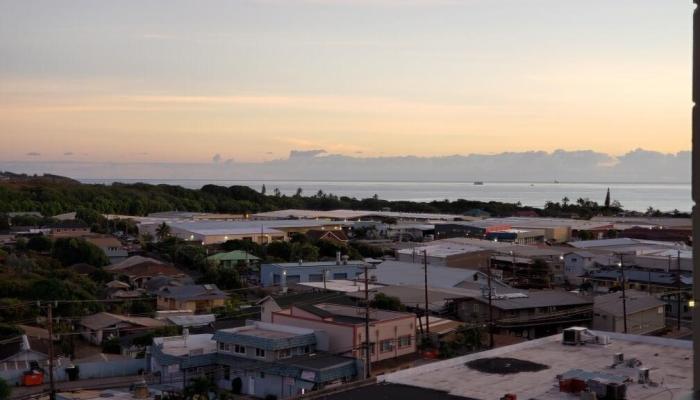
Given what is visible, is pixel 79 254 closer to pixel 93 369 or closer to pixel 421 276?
pixel 421 276

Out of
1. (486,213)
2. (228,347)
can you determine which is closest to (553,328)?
(228,347)

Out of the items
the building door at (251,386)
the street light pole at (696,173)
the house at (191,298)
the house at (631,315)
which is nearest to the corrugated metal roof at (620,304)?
the house at (631,315)

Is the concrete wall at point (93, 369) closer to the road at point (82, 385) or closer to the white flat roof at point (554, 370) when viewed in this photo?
the road at point (82, 385)

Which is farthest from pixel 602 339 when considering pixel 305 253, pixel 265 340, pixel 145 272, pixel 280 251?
pixel 280 251

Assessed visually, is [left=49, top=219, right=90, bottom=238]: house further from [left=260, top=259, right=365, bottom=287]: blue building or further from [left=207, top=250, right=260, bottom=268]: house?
[left=260, top=259, right=365, bottom=287]: blue building

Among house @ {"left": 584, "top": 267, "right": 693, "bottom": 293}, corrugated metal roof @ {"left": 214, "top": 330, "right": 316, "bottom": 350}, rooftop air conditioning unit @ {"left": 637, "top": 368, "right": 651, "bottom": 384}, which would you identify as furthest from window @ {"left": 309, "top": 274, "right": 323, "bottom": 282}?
rooftop air conditioning unit @ {"left": 637, "top": 368, "right": 651, "bottom": 384}

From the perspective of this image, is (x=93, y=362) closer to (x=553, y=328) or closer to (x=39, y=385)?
(x=39, y=385)
